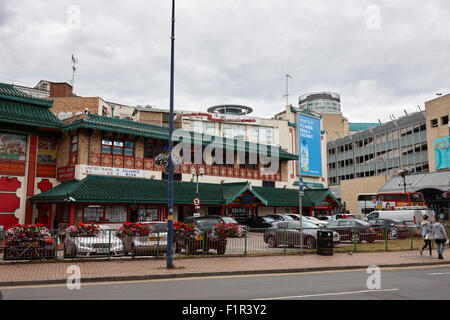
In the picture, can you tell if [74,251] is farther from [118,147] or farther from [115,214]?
[118,147]

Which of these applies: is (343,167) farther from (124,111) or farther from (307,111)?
(124,111)

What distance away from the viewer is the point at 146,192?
28.8m

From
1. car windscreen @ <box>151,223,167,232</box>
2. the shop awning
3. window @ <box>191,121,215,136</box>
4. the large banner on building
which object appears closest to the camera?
car windscreen @ <box>151,223,167,232</box>

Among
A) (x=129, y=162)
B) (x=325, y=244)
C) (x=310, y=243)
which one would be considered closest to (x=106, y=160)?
(x=129, y=162)

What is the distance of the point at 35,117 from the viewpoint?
88.6 ft

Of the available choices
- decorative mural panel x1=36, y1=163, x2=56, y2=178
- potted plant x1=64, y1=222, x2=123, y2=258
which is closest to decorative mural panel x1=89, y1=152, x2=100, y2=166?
decorative mural panel x1=36, y1=163, x2=56, y2=178

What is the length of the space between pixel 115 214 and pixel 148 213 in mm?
2877

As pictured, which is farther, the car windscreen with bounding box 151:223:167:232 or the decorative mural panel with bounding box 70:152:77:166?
the decorative mural panel with bounding box 70:152:77:166

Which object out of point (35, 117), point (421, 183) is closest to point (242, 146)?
point (35, 117)

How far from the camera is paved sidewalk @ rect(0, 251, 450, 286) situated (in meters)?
11.7

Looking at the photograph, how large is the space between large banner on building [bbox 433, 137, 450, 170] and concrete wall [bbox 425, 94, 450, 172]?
1.92 ft

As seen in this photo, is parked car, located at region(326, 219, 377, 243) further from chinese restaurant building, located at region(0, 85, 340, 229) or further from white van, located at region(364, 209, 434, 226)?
chinese restaurant building, located at region(0, 85, 340, 229)
